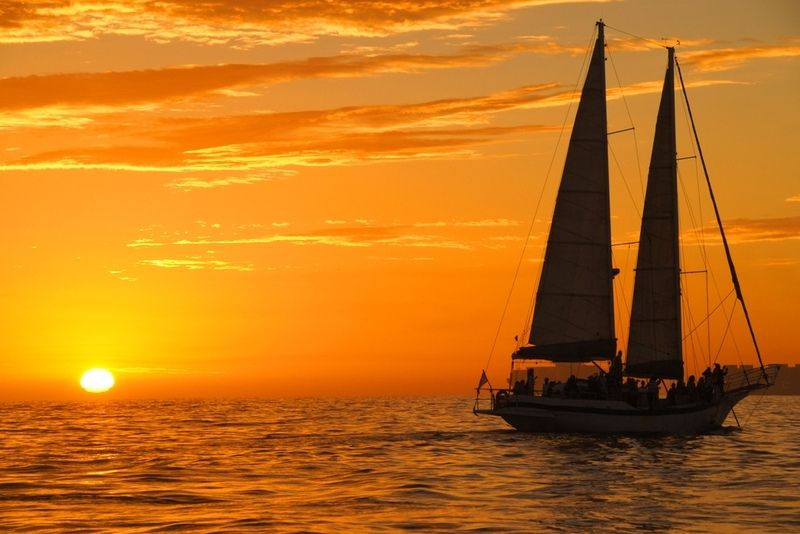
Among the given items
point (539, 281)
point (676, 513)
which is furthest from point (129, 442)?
point (676, 513)

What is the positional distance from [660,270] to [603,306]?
16.2 feet

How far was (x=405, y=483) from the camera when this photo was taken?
46.3m

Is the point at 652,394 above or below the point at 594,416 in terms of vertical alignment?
above

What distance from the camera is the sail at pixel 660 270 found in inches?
2739

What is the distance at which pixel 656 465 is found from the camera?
171 ft

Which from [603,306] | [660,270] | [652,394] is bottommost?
[652,394]

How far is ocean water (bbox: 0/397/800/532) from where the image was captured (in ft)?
119

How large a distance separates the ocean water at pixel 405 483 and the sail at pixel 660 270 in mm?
6188

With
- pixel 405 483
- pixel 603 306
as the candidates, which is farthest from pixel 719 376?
pixel 405 483

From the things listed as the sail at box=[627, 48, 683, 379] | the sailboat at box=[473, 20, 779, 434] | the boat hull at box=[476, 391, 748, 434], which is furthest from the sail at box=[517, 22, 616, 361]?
the boat hull at box=[476, 391, 748, 434]

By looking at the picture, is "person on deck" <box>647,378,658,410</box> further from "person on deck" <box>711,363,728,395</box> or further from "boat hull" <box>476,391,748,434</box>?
"person on deck" <box>711,363,728,395</box>

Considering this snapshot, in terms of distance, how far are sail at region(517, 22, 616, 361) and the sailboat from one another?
58mm

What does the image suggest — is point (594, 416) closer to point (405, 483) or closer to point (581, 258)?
point (581, 258)

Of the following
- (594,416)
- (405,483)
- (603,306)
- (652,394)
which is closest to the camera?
(405,483)
